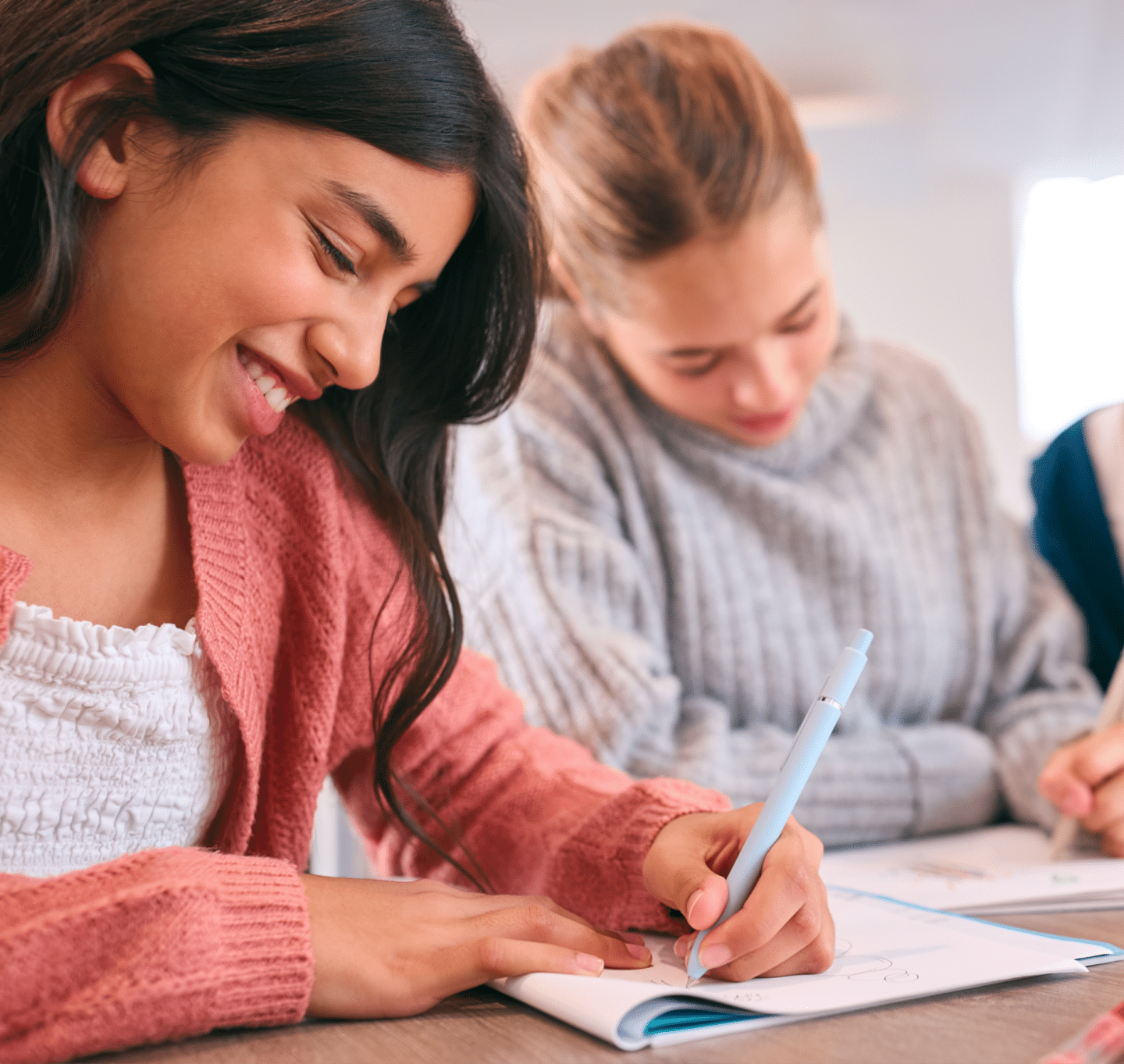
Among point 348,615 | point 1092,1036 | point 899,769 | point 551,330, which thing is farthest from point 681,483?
point 1092,1036

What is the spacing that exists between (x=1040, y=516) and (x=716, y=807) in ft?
2.36

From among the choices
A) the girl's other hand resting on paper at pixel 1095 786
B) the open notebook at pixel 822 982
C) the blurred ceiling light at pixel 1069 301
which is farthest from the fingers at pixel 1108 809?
the blurred ceiling light at pixel 1069 301

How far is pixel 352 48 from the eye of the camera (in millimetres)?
538

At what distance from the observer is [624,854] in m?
0.60

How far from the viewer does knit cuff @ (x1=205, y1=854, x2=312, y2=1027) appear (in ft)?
1.42

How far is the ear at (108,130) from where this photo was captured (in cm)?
52

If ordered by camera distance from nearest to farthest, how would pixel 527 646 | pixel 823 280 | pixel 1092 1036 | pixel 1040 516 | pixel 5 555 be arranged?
pixel 1092 1036 < pixel 5 555 < pixel 527 646 < pixel 823 280 < pixel 1040 516

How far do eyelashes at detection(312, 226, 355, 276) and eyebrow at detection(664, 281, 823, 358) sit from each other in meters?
0.51

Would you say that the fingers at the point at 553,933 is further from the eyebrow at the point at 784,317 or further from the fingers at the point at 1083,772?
the eyebrow at the point at 784,317

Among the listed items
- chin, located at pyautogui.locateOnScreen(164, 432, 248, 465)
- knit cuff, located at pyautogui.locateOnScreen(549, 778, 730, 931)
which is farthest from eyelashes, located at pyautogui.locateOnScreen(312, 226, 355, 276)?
knit cuff, located at pyautogui.locateOnScreen(549, 778, 730, 931)

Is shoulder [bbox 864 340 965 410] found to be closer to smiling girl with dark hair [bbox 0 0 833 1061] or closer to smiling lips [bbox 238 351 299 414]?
smiling girl with dark hair [bbox 0 0 833 1061]

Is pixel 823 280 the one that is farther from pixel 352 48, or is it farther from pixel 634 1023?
pixel 634 1023

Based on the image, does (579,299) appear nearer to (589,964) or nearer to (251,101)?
(251,101)

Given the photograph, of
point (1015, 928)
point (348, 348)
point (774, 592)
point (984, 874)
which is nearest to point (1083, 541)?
point (774, 592)
